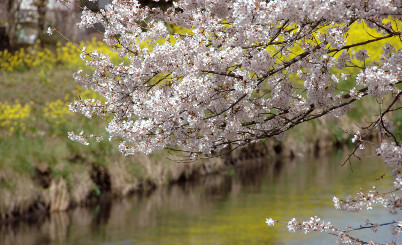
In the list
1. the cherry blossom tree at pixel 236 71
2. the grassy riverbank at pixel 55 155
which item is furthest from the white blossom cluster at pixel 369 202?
the grassy riverbank at pixel 55 155

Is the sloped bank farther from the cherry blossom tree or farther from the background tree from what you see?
the background tree

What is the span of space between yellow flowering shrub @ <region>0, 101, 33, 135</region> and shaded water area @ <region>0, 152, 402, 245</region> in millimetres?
1607

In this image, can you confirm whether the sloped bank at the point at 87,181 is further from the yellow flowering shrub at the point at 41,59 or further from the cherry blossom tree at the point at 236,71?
the cherry blossom tree at the point at 236,71

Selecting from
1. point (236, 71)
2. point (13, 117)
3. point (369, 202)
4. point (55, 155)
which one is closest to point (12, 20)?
point (13, 117)

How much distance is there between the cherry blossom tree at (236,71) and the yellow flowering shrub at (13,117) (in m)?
4.98

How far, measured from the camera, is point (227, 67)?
3.83 metres

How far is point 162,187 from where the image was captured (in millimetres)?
10281

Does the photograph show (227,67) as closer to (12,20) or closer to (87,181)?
(87,181)

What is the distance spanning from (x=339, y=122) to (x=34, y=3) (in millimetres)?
7317

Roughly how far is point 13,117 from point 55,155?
1.19 metres

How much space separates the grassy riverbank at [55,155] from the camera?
27.0 ft

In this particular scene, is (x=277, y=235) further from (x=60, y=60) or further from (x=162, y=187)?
(x=60, y=60)

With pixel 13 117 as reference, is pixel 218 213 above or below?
below

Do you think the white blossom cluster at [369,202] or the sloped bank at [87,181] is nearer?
the white blossom cluster at [369,202]
